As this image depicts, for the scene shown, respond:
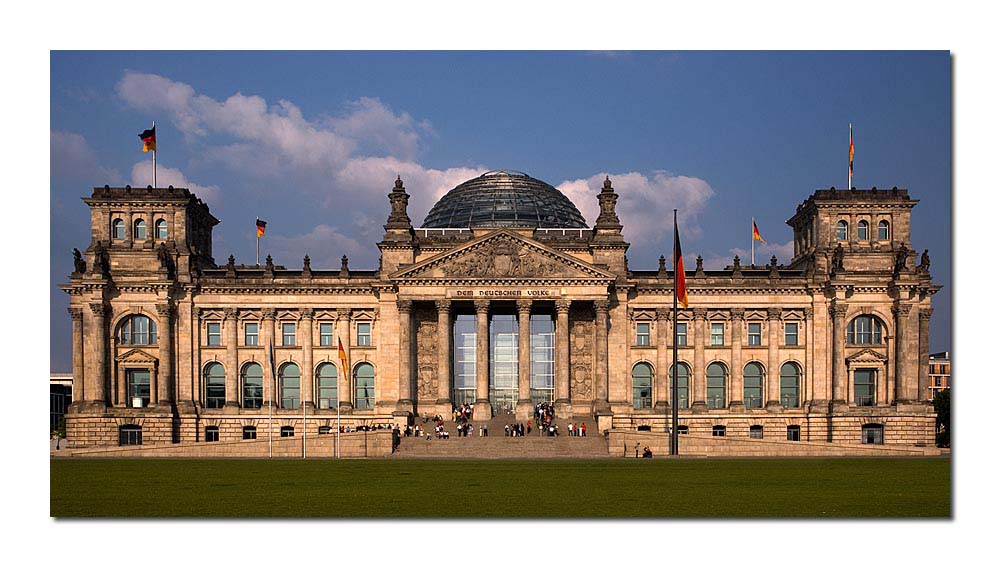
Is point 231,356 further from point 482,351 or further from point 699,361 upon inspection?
point 699,361

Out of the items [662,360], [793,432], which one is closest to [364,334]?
[662,360]

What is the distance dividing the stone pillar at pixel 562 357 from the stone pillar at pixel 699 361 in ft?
38.2

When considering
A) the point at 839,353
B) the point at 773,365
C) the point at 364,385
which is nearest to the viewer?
the point at 839,353

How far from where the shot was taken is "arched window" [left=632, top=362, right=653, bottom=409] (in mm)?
98438

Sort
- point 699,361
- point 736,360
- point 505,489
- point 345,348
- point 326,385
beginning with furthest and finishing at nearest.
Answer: point 326,385 → point 345,348 → point 736,360 → point 699,361 → point 505,489

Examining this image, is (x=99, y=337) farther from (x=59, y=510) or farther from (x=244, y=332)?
(x=59, y=510)

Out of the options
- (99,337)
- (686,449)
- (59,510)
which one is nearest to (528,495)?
(59,510)

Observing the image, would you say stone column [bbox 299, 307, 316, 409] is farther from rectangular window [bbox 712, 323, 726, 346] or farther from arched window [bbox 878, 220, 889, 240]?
arched window [bbox 878, 220, 889, 240]

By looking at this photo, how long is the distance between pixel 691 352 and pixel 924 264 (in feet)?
67.6

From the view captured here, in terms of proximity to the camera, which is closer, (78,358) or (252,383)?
(78,358)

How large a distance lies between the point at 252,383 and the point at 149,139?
75.8 ft

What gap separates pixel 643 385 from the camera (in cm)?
9869

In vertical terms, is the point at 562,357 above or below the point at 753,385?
above

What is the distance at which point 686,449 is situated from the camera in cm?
7419
